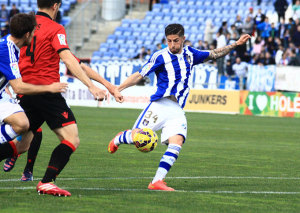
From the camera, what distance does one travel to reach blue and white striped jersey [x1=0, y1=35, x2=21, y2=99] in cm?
740

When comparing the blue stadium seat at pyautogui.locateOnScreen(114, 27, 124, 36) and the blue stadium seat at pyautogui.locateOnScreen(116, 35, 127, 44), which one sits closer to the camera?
the blue stadium seat at pyautogui.locateOnScreen(116, 35, 127, 44)

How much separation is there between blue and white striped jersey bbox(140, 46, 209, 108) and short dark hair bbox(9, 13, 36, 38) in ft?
7.22

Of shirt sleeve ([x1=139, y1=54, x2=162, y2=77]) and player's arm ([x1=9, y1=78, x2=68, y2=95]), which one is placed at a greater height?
player's arm ([x1=9, y1=78, x2=68, y2=95])

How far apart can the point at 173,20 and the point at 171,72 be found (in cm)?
2963

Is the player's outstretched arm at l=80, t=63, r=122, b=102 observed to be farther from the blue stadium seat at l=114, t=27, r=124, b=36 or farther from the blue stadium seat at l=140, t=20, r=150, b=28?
the blue stadium seat at l=114, t=27, r=124, b=36

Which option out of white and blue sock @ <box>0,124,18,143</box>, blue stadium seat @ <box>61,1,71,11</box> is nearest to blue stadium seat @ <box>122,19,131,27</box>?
blue stadium seat @ <box>61,1,71,11</box>

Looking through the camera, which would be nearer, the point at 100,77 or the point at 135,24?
the point at 100,77

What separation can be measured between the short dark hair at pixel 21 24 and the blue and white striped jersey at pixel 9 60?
13 cm

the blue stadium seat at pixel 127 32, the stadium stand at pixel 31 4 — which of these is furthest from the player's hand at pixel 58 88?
the stadium stand at pixel 31 4

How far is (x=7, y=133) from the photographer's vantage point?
758 cm

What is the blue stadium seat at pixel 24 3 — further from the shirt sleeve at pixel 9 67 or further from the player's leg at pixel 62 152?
the shirt sleeve at pixel 9 67

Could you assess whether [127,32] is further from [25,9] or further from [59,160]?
[59,160]

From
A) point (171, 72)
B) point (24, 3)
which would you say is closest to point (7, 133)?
point (171, 72)

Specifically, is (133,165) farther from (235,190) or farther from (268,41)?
(268,41)
